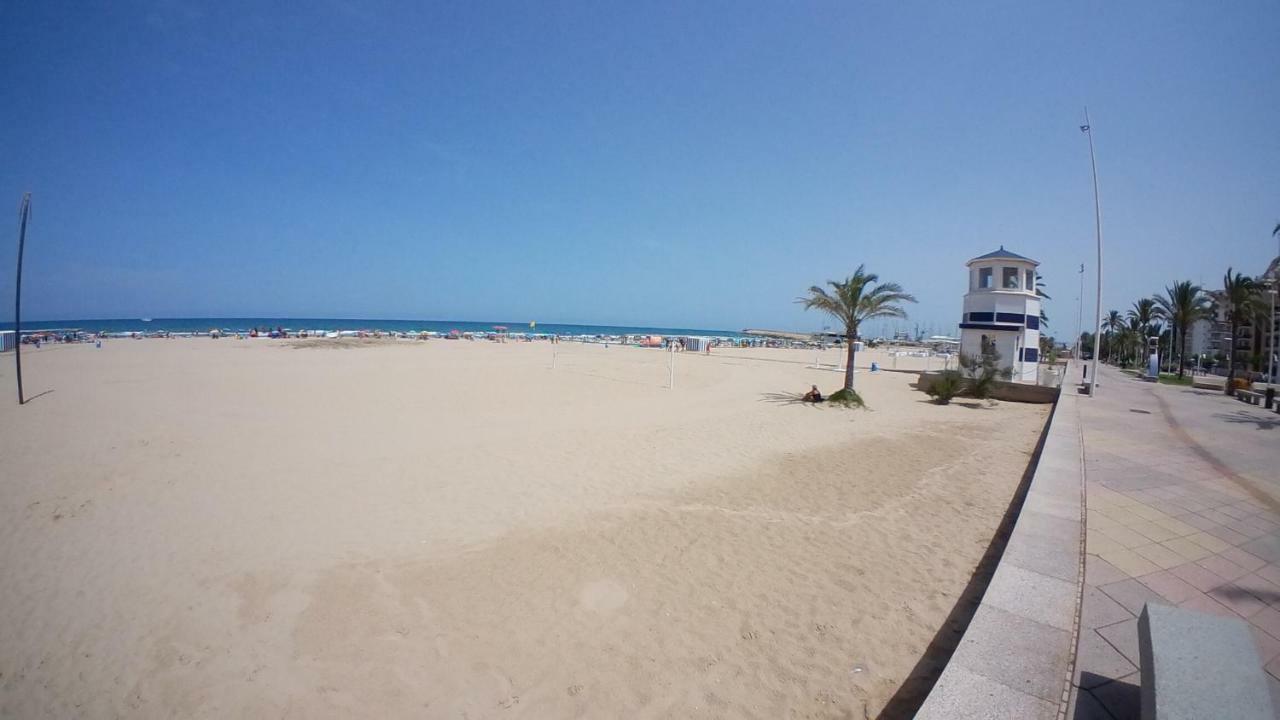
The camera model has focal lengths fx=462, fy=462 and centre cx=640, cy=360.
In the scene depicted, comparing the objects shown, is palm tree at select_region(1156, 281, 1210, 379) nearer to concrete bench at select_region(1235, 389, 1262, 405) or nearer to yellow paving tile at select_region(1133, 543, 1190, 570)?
concrete bench at select_region(1235, 389, 1262, 405)

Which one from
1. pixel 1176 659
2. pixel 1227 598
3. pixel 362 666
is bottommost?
pixel 362 666

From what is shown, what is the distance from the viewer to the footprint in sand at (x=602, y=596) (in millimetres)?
4148

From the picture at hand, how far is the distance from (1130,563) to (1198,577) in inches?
15.7

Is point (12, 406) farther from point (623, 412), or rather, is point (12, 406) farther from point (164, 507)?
point (623, 412)

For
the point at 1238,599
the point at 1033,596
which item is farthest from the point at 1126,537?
the point at 1033,596

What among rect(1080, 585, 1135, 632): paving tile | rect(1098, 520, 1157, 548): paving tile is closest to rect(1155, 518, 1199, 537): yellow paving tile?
rect(1098, 520, 1157, 548): paving tile

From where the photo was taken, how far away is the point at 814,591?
4.32 m

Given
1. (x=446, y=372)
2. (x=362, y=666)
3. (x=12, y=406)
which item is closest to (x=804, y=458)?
(x=362, y=666)

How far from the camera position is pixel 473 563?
4.88 meters

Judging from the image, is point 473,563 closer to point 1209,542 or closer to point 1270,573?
point 1270,573

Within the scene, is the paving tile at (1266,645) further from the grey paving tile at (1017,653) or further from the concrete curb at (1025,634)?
the grey paving tile at (1017,653)

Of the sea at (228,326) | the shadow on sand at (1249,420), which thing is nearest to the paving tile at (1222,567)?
the shadow on sand at (1249,420)

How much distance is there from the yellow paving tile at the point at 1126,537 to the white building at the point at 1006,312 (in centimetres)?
1546

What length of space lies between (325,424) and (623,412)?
23.5 feet
